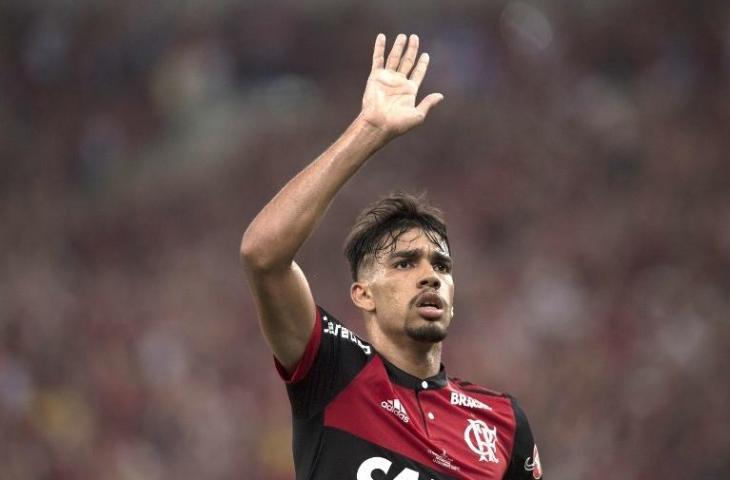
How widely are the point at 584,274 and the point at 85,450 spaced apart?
16.5 ft

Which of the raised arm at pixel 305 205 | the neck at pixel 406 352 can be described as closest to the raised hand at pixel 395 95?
the raised arm at pixel 305 205

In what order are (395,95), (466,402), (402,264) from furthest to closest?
(466,402) → (402,264) → (395,95)

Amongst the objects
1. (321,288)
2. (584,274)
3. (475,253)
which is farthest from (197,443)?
(584,274)

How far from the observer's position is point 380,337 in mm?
3740

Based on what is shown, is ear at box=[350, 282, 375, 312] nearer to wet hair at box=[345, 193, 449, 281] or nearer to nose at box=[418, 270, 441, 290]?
wet hair at box=[345, 193, 449, 281]

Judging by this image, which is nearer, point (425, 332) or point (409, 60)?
point (409, 60)

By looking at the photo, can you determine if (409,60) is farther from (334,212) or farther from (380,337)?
(334,212)

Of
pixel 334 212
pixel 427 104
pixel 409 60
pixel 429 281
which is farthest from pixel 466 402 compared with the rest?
pixel 334 212

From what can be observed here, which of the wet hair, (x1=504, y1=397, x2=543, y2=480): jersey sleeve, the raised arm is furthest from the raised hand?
(x1=504, y1=397, x2=543, y2=480): jersey sleeve

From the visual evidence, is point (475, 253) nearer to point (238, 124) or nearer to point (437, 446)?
point (238, 124)

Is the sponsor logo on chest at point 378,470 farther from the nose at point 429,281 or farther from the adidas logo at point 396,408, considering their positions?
the nose at point 429,281

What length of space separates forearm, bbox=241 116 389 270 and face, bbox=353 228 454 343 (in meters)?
0.72

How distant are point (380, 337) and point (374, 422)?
0.40 metres

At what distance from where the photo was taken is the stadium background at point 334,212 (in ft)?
32.1
